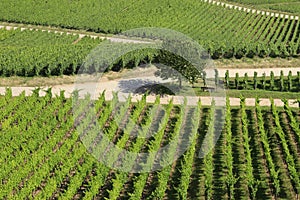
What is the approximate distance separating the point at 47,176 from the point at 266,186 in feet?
41.2

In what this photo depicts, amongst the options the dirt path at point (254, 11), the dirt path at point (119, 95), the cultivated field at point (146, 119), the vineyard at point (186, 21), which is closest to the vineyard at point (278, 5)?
the dirt path at point (254, 11)

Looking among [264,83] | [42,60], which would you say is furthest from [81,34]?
[264,83]

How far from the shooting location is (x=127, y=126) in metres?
32.5

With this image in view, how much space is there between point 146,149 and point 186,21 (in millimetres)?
36445

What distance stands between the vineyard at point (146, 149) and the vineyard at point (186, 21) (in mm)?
15790

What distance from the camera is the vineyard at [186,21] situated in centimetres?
5153

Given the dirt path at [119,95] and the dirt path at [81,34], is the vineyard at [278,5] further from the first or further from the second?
the dirt path at [119,95]

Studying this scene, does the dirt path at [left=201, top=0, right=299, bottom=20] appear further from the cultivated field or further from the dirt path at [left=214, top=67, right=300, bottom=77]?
the dirt path at [left=214, top=67, right=300, bottom=77]

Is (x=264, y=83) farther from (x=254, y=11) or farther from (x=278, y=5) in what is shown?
(x=278, y=5)

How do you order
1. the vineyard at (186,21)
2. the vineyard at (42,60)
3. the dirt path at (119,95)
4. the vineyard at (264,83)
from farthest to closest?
the vineyard at (186,21)
the vineyard at (42,60)
the vineyard at (264,83)
the dirt path at (119,95)

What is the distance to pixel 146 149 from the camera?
31109 millimetres

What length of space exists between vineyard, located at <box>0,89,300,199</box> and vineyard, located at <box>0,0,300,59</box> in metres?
15.8

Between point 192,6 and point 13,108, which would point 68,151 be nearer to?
point 13,108

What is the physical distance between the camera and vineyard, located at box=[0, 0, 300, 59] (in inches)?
2029
